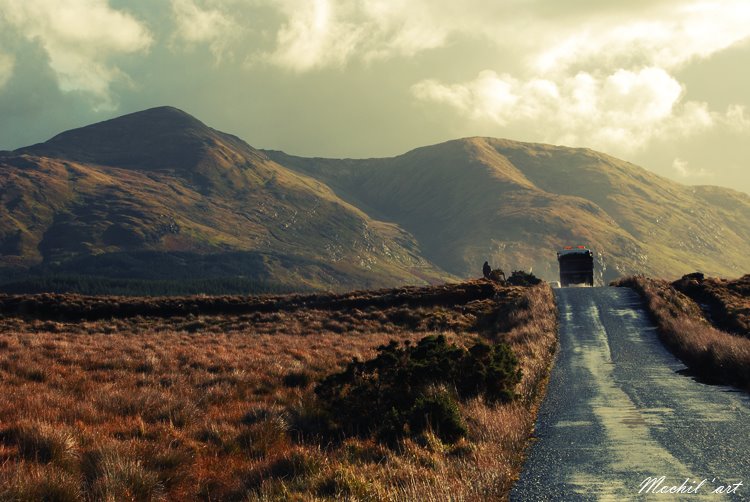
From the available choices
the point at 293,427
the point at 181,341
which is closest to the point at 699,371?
the point at 293,427

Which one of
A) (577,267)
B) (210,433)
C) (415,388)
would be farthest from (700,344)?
(577,267)

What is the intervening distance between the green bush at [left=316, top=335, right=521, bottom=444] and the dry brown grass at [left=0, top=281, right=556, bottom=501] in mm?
509

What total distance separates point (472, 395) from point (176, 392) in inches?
279

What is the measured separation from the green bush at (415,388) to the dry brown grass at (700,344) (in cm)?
639

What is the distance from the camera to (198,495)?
8.95 meters

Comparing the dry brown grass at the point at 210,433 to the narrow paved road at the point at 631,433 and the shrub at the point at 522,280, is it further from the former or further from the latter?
the shrub at the point at 522,280

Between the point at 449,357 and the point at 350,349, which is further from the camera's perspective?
the point at 350,349

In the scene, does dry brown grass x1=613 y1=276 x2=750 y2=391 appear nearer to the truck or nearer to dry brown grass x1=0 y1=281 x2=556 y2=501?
dry brown grass x1=0 y1=281 x2=556 y2=501

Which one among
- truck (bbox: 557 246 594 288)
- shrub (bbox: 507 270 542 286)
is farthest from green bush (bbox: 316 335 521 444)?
truck (bbox: 557 246 594 288)

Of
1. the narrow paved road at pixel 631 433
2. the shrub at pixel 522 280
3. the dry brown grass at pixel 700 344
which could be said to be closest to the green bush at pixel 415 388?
the narrow paved road at pixel 631 433

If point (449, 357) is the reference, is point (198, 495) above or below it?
below

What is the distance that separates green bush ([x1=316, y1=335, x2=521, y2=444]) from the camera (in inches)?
462

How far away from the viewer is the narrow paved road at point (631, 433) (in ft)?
28.8

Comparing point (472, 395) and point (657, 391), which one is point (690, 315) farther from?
point (472, 395)
